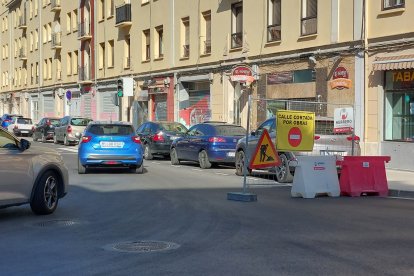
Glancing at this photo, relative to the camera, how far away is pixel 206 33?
1146 inches

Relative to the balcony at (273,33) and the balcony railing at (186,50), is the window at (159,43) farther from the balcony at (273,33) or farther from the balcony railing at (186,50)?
the balcony at (273,33)

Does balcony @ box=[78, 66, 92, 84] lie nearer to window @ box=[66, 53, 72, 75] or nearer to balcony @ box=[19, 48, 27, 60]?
window @ box=[66, 53, 72, 75]

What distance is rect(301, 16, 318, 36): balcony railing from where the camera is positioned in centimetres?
Answer: 2162

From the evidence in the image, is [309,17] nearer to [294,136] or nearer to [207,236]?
[294,136]

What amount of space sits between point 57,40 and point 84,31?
7.97m

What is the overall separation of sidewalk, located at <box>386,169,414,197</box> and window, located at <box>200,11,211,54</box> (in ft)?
43.2

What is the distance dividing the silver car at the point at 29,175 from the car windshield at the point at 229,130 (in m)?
9.30

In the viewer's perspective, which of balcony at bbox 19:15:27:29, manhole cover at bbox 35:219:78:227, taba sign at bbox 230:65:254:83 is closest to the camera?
manhole cover at bbox 35:219:78:227

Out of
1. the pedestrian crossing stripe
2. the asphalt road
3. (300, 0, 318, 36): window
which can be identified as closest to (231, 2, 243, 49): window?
(300, 0, 318, 36): window

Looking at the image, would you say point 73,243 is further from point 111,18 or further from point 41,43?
point 41,43

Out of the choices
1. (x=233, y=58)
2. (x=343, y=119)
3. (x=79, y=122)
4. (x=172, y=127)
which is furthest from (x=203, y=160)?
(x=79, y=122)

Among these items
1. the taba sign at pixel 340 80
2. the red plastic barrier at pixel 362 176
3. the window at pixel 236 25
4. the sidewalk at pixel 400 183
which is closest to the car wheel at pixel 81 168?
the red plastic barrier at pixel 362 176

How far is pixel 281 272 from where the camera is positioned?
19.5ft

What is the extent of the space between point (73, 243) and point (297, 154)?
24.9 feet
